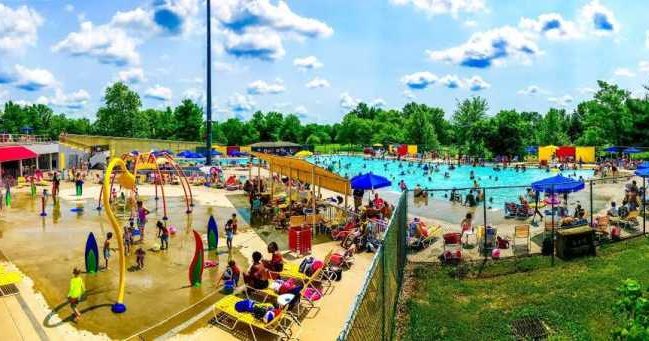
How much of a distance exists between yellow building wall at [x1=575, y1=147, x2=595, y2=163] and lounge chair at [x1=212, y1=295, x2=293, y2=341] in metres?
58.8

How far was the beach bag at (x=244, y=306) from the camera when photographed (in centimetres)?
1042

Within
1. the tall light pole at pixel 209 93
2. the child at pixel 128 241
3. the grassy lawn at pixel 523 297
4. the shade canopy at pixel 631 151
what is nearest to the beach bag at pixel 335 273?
the grassy lawn at pixel 523 297

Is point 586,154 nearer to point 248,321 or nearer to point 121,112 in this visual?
point 248,321

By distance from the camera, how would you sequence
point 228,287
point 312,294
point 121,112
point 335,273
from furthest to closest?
1. point 121,112
2. point 335,273
3. point 228,287
4. point 312,294

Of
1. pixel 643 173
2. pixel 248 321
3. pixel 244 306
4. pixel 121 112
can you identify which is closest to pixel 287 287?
pixel 244 306

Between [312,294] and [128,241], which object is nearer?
[312,294]

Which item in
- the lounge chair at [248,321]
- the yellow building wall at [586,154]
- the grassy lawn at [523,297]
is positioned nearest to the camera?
the grassy lawn at [523,297]

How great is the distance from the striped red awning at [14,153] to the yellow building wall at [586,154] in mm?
58869

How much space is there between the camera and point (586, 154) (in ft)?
197

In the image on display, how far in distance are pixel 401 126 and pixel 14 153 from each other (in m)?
85.7

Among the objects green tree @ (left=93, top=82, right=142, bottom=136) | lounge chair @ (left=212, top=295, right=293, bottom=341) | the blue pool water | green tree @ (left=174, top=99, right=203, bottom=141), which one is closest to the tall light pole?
the blue pool water

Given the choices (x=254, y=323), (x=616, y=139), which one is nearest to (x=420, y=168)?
(x=616, y=139)

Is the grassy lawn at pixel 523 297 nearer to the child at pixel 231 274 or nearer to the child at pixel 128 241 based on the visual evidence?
the child at pixel 231 274

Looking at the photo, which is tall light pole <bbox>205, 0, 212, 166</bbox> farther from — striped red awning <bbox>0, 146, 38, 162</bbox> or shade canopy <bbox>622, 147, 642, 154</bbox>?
shade canopy <bbox>622, 147, 642, 154</bbox>
